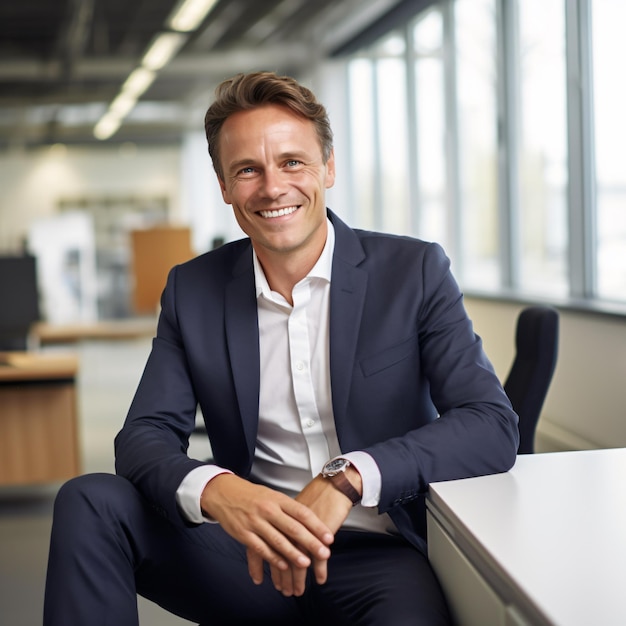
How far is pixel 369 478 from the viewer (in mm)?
1563

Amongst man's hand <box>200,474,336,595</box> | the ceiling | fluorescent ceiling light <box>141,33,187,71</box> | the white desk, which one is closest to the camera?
the white desk

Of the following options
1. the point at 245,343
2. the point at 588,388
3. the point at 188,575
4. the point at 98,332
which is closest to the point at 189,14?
the point at 98,332

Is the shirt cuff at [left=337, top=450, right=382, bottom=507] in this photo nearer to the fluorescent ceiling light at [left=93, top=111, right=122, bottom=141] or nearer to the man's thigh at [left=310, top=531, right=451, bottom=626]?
the man's thigh at [left=310, top=531, right=451, bottom=626]

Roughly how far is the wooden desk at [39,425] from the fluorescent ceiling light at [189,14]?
14.8 feet

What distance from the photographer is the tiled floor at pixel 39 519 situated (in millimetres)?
3199

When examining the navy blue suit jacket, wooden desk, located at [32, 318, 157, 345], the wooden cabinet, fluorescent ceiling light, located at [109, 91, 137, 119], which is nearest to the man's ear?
the navy blue suit jacket

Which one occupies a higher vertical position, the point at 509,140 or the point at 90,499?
the point at 509,140

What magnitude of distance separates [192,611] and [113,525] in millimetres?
299

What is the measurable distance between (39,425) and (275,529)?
11.7 feet

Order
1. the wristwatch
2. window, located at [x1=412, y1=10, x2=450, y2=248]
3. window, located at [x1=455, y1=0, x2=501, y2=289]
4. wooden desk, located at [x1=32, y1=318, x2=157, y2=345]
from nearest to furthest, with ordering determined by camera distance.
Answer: the wristwatch, wooden desk, located at [x1=32, y1=318, x2=157, y2=345], window, located at [x1=455, y1=0, x2=501, y2=289], window, located at [x1=412, y1=10, x2=450, y2=248]

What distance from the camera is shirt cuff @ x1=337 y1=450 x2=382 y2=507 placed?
1562 millimetres

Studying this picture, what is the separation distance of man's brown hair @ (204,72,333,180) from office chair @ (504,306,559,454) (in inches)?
36.7

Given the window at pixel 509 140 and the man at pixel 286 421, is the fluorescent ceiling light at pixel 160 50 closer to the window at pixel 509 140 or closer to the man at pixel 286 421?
the window at pixel 509 140

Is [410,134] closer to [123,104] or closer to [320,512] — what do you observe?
[123,104]
